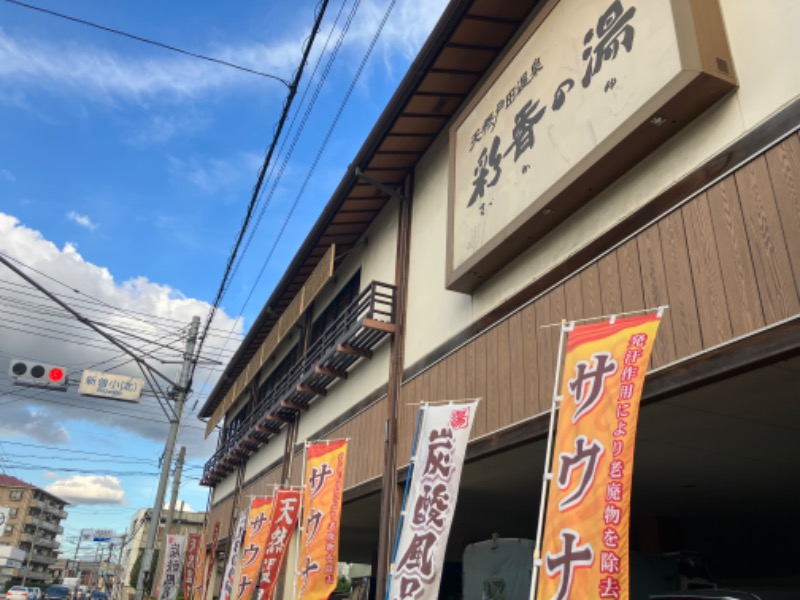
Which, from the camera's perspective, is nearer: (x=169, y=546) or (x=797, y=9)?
(x=797, y=9)

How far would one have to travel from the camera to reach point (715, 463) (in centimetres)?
791

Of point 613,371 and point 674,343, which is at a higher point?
point 674,343

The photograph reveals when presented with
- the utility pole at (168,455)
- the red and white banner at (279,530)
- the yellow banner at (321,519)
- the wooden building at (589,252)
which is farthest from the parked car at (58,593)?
the yellow banner at (321,519)

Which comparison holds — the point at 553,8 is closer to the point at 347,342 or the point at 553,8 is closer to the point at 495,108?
the point at 495,108

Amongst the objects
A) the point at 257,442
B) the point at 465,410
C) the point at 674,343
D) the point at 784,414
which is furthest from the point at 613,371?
the point at 257,442

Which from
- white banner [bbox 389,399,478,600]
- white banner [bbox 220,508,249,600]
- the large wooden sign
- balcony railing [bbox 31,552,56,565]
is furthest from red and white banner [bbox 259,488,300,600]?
balcony railing [bbox 31,552,56,565]

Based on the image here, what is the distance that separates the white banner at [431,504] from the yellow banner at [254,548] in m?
6.30

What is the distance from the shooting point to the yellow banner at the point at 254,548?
13.1 metres

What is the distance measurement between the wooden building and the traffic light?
661 centimetres

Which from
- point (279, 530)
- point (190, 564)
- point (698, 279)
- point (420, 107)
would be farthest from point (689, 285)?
point (190, 564)

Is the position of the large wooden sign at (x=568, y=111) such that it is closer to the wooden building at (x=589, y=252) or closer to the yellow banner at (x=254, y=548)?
the wooden building at (x=589, y=252)

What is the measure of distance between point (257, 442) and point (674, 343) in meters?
18.1

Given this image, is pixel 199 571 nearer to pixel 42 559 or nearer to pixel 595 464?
pixel 595 464

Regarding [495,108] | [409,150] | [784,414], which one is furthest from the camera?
[409,150]
